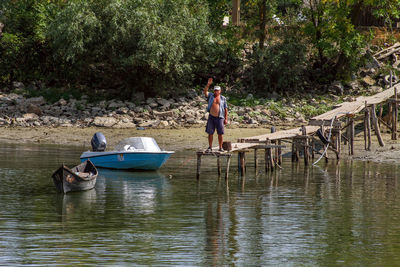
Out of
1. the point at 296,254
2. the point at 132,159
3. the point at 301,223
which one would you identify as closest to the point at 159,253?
the point at 296,254

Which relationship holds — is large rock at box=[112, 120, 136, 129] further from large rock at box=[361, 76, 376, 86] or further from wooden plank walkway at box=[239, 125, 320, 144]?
large rock at box=[361, 76, 376, 86]

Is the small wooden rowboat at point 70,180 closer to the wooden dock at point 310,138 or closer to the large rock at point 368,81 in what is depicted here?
the wooden dock at point 310,138

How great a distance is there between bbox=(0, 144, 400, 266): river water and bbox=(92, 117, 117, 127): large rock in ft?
34.2

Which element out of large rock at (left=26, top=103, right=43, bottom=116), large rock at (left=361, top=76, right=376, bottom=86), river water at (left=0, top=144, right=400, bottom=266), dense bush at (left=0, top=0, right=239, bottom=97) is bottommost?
river water at (left=0, top=144, right=400, bottom=266)

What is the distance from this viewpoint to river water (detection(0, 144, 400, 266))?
11.9 meters

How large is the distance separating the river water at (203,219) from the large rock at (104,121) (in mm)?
10425

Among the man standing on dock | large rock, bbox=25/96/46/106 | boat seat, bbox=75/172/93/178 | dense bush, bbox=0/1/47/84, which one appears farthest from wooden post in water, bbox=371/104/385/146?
dense bush, bbox=0/1/47/84

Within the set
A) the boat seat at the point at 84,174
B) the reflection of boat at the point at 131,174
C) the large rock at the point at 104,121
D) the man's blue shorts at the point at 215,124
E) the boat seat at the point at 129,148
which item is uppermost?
the large rock at the point at 104,121

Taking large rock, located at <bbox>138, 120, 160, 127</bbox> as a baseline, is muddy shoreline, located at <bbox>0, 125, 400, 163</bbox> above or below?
below

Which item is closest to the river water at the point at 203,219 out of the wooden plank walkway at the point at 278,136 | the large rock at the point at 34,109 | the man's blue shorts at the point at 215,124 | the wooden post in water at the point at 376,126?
the wooden plank walkway at the point at 278,136

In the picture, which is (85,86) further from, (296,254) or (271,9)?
(296,254)

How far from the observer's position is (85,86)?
135ft

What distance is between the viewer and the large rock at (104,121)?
3447 centimetres

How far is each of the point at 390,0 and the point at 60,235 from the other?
31733 mm
